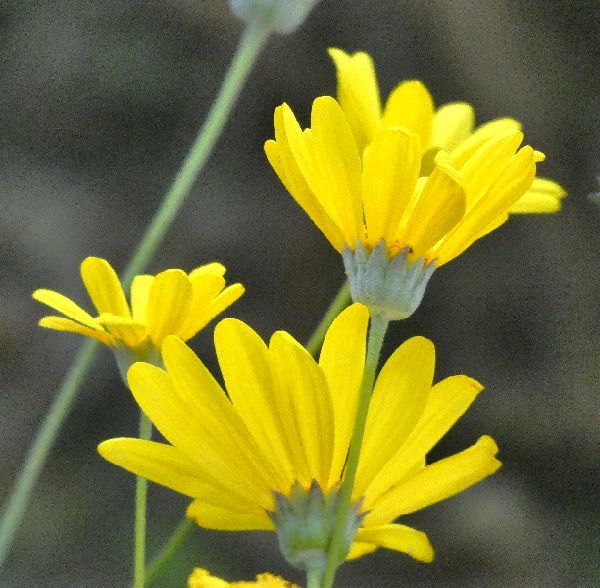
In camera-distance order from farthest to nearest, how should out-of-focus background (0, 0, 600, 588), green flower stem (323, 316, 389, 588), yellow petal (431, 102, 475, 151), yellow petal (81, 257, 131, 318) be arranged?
out-of-focus background (0, 0, 600, 588), yellow petal (431, 102, 475, 151), yellow petal (81, 257, 131, 318), green flower stem (323, 316, 389, 588)

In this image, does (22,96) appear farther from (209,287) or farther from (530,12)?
(209,287)

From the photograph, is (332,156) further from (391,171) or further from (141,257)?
(141,257)

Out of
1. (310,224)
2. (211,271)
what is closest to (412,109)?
(211,271)

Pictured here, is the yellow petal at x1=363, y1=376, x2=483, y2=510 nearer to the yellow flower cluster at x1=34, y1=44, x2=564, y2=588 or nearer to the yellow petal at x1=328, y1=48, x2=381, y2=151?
the yellow flower cluster at x1=34, y1=44, x2=564, y2=588

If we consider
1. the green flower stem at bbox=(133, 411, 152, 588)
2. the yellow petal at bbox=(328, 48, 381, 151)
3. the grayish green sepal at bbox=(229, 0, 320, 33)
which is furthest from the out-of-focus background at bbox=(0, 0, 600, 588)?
the green flower stem at bbox=(133, 411, 152, 588)

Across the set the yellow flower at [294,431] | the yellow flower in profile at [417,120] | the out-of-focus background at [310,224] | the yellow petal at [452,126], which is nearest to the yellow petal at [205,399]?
the yellow flower at [294,431]

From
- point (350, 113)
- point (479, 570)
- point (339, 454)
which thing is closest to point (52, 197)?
point (479, 570)

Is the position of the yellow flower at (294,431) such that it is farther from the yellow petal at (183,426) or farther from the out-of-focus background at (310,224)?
the out-of-focus background at (310,224)
